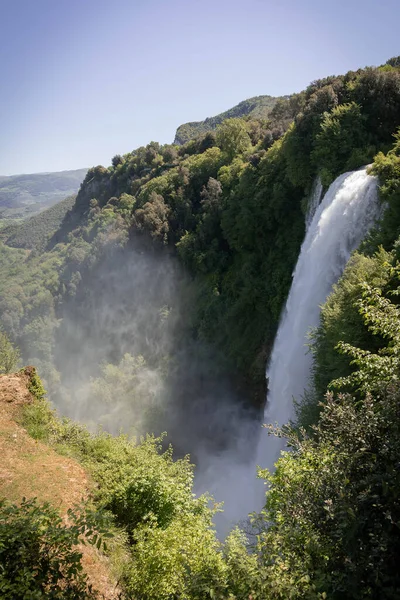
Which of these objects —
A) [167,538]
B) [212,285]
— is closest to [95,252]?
[212,285]

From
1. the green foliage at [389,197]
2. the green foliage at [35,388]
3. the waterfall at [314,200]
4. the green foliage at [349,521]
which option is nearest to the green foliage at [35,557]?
the green foliage at [349,521]

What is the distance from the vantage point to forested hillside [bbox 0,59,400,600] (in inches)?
199

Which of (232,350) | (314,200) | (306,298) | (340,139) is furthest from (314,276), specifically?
(232,350)

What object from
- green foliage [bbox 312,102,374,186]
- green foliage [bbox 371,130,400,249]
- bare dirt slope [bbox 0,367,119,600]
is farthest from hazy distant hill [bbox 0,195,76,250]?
green foliage [bbox 371,130,400,249]

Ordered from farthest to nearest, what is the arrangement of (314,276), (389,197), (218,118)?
(218,118) < (314,276) < (389,197)

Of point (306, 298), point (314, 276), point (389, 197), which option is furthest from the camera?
point (306, 298)

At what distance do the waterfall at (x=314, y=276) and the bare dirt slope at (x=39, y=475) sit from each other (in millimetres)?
11376

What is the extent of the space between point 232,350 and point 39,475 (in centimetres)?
1962

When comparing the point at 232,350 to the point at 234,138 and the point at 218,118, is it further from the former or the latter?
the point at 218,118

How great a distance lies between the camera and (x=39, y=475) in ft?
39.5

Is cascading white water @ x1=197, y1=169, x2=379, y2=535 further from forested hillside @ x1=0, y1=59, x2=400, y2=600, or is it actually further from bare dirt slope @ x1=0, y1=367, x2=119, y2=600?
bare dirt slope @ x1=0, y1=367, x2=119, y2=600

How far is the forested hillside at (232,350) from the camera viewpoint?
5.05m

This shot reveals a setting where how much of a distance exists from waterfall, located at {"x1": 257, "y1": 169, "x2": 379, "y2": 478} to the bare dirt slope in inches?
448

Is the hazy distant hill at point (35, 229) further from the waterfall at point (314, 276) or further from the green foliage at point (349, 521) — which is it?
the green foliage at point (349, 521)
